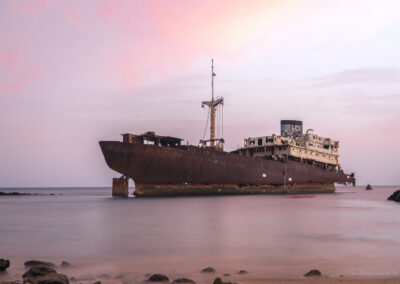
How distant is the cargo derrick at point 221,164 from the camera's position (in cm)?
3247

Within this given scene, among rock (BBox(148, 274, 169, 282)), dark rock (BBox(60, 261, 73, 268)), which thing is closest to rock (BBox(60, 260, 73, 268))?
dark rock (BBox(60, 261, 73, 268))

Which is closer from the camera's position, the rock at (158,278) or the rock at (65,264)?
the rock at (158,278)

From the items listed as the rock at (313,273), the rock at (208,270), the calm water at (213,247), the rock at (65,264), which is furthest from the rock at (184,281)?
the rock at (65,264)

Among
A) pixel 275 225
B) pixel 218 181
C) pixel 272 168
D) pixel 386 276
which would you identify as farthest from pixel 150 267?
pixel 272 168

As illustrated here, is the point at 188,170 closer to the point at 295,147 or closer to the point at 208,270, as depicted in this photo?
the point at 295,147

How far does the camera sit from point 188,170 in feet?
112

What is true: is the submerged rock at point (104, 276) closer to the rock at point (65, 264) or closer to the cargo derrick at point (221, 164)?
the rock at point (65, 264)

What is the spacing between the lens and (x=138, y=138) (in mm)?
33438

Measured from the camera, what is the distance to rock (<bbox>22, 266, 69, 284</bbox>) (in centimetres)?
572

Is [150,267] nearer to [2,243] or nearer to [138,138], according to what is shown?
[2,243]

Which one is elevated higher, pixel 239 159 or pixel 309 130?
pixel 309 130

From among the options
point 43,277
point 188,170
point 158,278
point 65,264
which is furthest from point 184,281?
point 188,170

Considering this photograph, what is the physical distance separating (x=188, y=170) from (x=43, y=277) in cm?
2836

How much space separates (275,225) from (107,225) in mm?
7405
